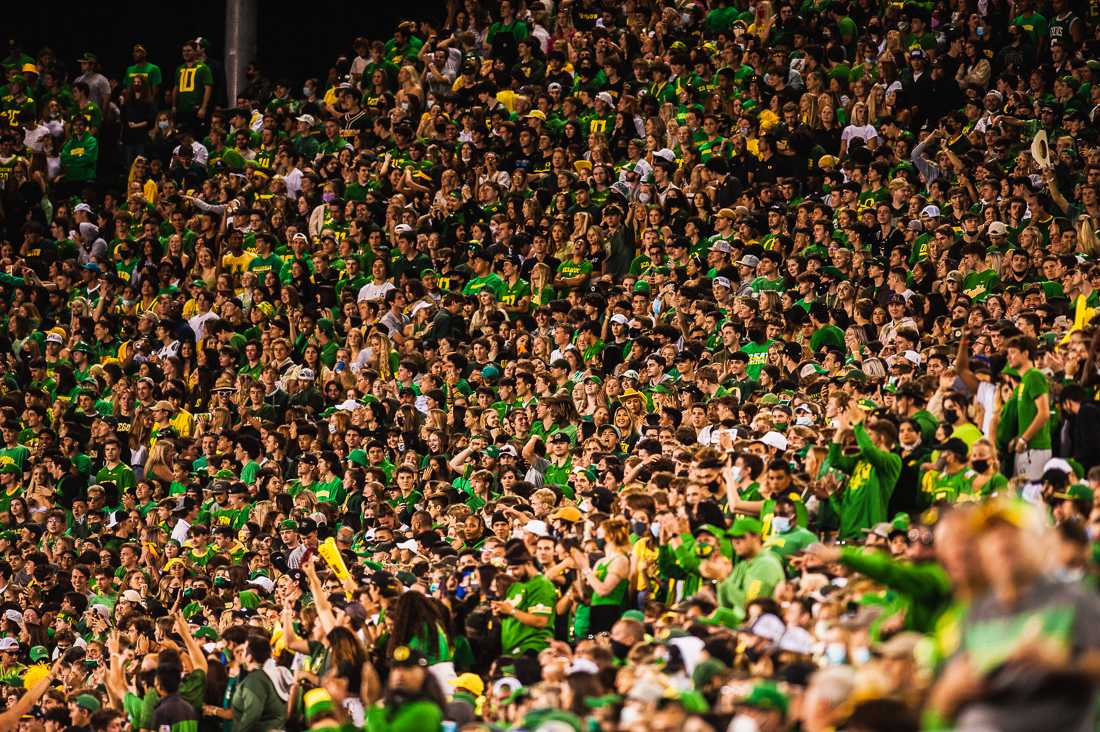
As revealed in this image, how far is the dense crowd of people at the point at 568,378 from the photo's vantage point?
831cm

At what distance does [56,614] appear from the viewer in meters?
15.1

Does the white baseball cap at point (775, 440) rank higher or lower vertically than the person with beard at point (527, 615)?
higher

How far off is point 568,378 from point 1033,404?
18.7 ft

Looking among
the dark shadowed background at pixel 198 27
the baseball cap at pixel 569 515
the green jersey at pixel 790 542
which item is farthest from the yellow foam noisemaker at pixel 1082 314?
the dark shadowed background at pixel 198 27

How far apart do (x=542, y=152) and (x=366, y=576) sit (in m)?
8.03

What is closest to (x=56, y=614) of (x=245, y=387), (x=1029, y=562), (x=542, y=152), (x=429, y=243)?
(x=245, y=387)

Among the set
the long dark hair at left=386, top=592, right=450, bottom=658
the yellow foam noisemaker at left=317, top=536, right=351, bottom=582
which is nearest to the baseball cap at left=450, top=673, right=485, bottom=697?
the long dark hair at left=386, top=592, right=450, bottom=658

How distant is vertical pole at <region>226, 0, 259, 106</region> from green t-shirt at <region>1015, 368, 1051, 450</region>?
18.0 metres

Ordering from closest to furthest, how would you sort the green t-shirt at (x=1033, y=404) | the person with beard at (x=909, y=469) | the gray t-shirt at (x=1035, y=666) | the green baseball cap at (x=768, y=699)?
the gray t-shirt at (x=1035, y=666) → the green baseball cap at (x=768, y=699) → the green t-shirt at (x=1033, y=404) → the person with beard at (x=909, y=469)

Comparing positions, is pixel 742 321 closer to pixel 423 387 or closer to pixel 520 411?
pixel 520 411

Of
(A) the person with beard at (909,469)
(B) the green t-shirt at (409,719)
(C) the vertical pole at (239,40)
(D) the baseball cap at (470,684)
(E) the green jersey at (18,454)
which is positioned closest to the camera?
(B) the green t-shirt at (409,719)

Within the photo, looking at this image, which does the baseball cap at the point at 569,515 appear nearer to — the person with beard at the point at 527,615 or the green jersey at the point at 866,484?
the person with beard at the point at 527,615

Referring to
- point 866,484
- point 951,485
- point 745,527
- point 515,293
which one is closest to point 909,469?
point 866,484

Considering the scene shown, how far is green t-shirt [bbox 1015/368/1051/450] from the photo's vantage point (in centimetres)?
1030
